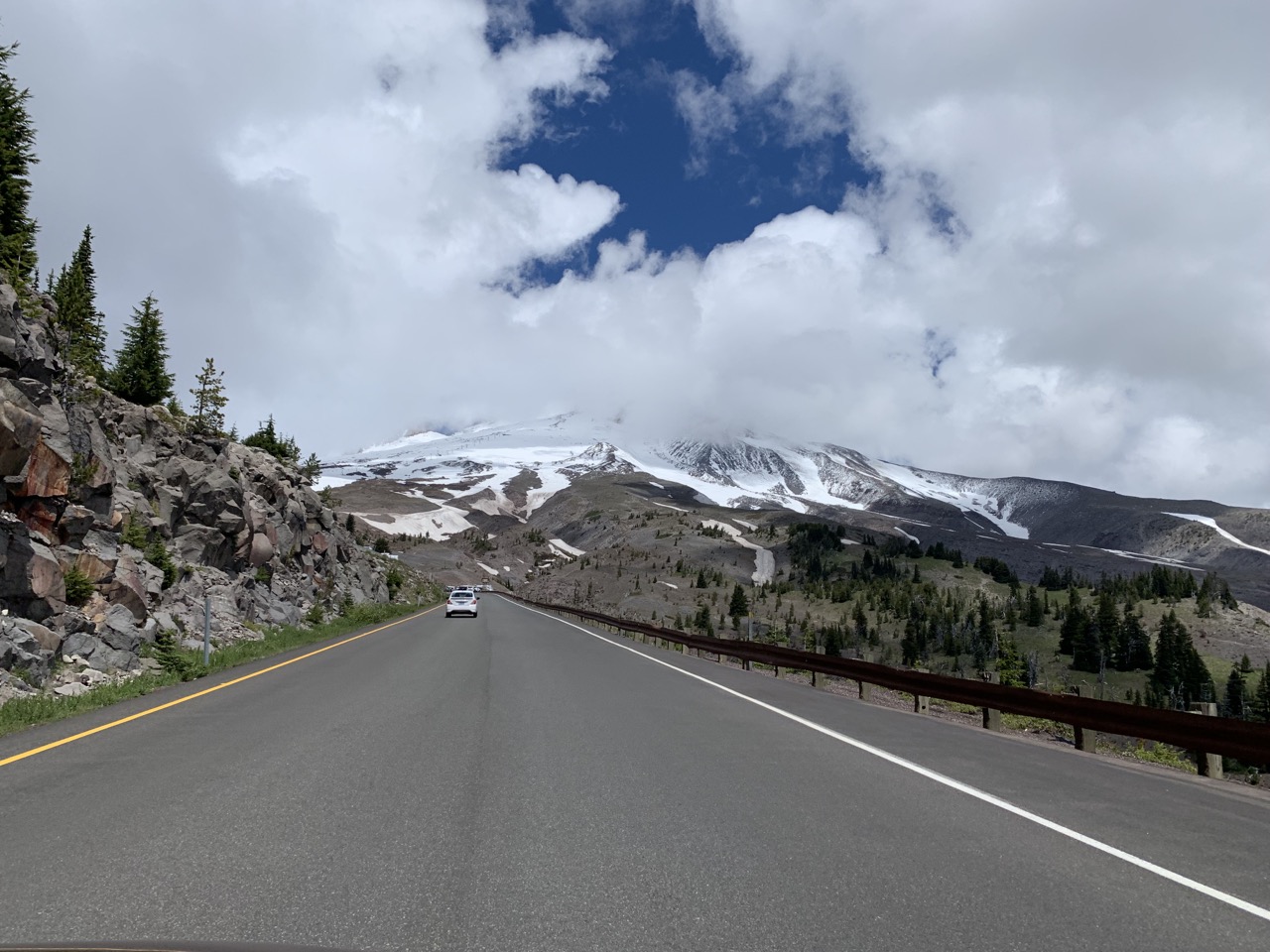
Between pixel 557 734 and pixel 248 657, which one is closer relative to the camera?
pixel 557 734

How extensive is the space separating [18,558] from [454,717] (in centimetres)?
896

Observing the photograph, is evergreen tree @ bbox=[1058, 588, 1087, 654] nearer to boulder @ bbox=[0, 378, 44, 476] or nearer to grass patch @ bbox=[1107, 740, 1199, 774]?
grass patch @ bbox=[1107, 740, 1199, 774]


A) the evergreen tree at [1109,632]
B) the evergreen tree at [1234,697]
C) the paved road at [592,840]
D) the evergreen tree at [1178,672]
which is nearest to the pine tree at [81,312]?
the paved road at [592,840]

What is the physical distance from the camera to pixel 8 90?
28.5m

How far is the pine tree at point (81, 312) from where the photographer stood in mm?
29906

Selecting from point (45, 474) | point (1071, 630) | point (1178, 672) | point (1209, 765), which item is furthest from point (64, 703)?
point (1071, 630)

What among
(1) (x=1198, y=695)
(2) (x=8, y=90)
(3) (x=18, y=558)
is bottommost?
(1) (x=1198, y=695)

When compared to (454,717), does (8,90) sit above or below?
above

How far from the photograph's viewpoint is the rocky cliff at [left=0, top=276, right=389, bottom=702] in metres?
13.9

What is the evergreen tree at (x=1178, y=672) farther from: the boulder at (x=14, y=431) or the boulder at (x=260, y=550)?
the boulder at (x=14, y=431)

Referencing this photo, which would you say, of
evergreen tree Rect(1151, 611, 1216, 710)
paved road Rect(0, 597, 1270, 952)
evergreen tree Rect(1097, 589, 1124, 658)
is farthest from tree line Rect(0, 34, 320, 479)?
evergreen tree Rect(1097, 589, 1124, 658)

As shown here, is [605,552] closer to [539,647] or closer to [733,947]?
[539,647]

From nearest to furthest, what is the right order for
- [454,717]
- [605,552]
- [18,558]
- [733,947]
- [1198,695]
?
[733,947] → [454,717] → [18,558] → [1198,695] → [605,552]

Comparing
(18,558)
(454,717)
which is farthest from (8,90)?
(454,717)
